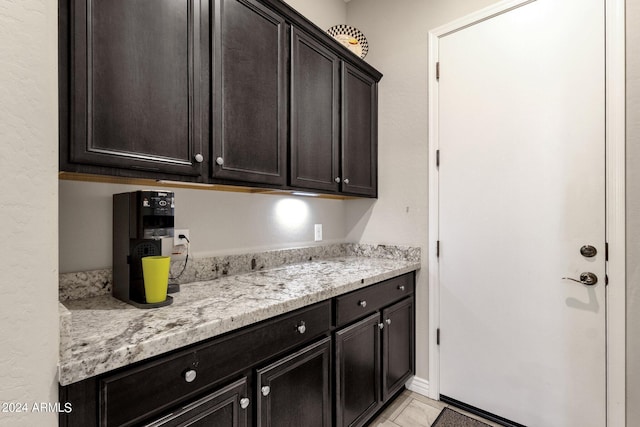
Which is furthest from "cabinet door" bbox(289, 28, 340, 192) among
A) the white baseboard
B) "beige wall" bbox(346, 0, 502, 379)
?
the white baseboard

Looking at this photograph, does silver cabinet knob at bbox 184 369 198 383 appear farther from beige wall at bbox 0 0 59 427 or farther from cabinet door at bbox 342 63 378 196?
cabinet door at bbox 342 63 378 196

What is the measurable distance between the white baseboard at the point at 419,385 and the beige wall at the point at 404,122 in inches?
1.7

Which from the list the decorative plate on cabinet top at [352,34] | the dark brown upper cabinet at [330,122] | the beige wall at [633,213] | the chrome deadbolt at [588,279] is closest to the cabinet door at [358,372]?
the dark brown upper cabinet at [330,122]

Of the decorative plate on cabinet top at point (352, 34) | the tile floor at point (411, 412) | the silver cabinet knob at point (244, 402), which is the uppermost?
the decorative plate on cabinet top at point (352, 34)

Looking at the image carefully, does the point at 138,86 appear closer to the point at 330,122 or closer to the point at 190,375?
the point at 190,375

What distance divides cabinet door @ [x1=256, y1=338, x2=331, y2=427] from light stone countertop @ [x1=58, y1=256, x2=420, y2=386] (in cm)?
23

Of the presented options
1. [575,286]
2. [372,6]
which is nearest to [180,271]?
[575,286]

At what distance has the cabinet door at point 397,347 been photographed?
72.5 inches

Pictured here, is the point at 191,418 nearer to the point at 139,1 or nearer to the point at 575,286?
the point at 139,1

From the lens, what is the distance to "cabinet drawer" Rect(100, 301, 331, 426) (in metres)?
0.76

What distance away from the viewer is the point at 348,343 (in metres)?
1.54

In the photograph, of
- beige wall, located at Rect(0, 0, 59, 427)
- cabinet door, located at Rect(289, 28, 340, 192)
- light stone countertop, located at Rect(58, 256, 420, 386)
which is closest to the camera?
beige wall, located at Rect(0, 0, 59, 427)

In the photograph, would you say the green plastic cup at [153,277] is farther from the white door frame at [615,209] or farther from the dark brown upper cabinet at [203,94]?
the white door frame at [615,209]

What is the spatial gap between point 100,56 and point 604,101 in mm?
2213
